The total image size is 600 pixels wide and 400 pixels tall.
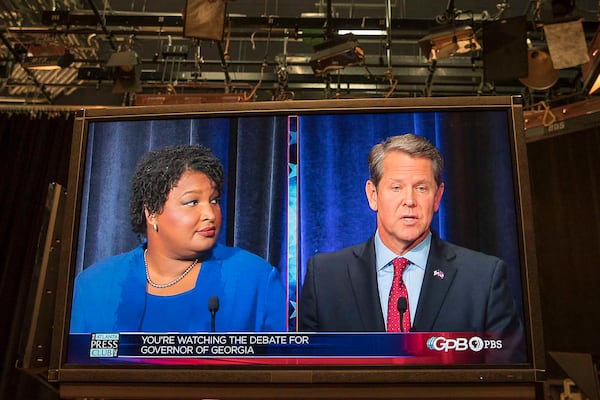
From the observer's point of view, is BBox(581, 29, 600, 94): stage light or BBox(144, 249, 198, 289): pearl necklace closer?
BBox(144, 249, 198, 289): pearl necklace

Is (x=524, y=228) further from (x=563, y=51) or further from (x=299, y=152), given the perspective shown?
(x=563, y=51)

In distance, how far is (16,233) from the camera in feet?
19.9

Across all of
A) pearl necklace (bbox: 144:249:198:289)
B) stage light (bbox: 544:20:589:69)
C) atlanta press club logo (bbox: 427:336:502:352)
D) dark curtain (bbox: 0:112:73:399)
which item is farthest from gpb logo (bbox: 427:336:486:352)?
dark curtain (bbox: 0:112:73:399)

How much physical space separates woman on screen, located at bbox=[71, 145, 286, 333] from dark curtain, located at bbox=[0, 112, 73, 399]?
449 centimetres

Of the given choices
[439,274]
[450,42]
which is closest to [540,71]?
[450,42]

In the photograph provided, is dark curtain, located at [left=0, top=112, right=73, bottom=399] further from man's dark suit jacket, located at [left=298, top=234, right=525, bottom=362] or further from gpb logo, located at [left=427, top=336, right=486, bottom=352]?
gpb logo, located at [left=427, top=336, right=486, bottom=352]

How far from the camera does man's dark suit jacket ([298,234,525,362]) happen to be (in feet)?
5.00

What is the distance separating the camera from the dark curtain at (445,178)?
160cm

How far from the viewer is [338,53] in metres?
4.84

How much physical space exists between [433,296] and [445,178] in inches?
12.9

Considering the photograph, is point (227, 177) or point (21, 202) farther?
point (21, 202)

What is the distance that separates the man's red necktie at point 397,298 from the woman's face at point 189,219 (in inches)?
19.7

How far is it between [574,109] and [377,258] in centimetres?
154

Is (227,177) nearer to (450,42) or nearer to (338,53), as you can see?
(338,53)
